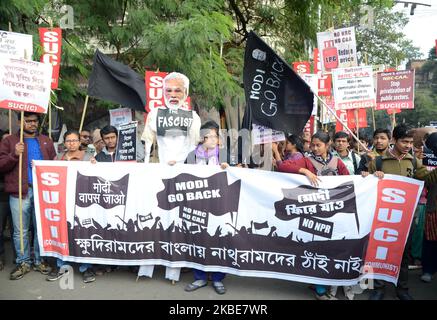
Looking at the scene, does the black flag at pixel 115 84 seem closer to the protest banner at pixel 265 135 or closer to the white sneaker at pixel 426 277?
the protest banner at pixel 265 135

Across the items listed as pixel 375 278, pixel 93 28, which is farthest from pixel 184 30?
pixel 375 278

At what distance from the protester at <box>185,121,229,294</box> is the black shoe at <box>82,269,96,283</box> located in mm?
1084

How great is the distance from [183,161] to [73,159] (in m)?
1.32

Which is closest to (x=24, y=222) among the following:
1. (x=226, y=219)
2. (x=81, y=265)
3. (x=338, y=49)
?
(x=81, y=265)

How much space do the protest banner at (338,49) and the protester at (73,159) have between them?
15.7ft

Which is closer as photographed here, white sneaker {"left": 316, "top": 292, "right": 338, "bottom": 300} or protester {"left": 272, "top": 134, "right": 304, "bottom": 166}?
white sneaker {"left": 316, "top": 292, "right": 338, "bottom": 300}

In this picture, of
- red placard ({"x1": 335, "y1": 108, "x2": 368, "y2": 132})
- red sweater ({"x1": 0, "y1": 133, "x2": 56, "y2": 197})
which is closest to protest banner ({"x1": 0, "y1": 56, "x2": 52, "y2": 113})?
red sweater ({"x1": 0, "y1": 133, "x2": 56, "y2": 197})

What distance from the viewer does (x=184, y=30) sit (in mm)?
6867

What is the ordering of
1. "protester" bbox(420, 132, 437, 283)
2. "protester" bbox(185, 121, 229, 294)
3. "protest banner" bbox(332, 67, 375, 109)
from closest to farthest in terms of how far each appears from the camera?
"protester" bbox(420, 132, 437, 283), "protester" bbox(185, 121, 229, 294), "protest banner" bbox(332, 67, 375, 109)

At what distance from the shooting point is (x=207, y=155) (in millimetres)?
5020

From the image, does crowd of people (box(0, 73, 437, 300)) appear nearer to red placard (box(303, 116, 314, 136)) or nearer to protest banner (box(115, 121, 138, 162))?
protest banner (box(115, 121, 138, 162))

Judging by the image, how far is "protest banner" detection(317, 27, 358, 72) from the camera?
7.58m
